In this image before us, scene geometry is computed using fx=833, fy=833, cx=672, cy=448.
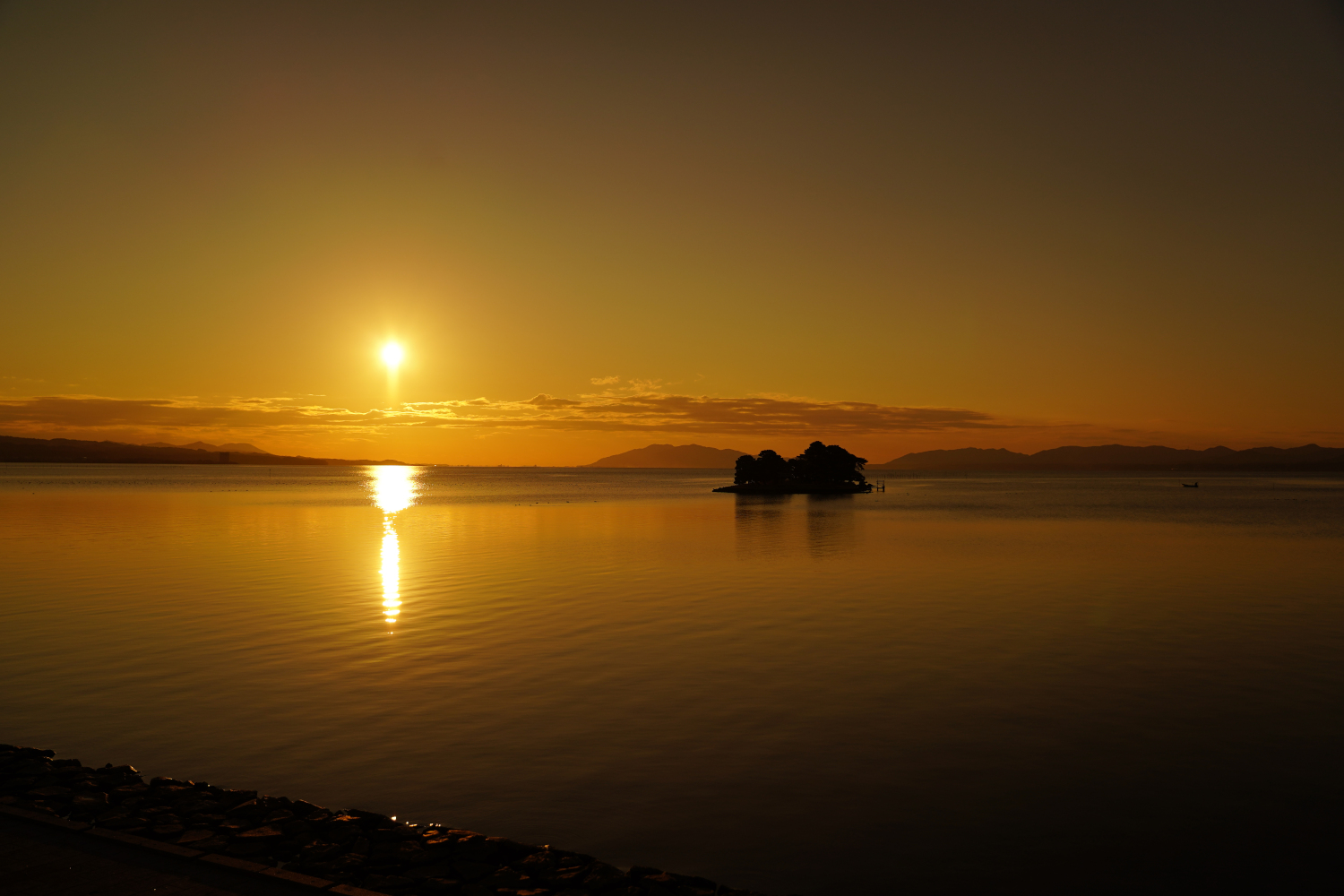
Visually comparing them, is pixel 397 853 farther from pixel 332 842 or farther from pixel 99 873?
pixel 99 873

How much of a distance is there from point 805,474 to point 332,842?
512 feet

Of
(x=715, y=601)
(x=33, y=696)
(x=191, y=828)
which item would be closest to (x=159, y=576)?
(x=33, y=696)

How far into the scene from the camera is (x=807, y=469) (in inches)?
6388

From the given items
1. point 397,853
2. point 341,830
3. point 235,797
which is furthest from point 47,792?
point 397,853

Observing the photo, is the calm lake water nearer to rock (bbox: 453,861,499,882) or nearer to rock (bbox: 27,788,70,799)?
rock (bbox: 453,861,499,882)

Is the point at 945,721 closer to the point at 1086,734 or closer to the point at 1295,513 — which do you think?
the point at 1086,734

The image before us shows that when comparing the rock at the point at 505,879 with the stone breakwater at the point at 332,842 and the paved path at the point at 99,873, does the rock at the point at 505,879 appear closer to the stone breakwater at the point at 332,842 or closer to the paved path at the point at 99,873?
the stone breakwater at the point at 332,842

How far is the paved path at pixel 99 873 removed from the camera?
7871mm

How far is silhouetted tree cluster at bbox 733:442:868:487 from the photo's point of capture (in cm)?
16025

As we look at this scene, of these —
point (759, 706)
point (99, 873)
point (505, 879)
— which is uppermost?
point (99, 873)

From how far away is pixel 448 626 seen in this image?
2491cm

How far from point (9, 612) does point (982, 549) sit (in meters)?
44.7

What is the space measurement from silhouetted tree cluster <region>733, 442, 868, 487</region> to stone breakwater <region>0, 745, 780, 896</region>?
5935 inches

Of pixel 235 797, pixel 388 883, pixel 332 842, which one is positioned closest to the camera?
pixel 388 883
